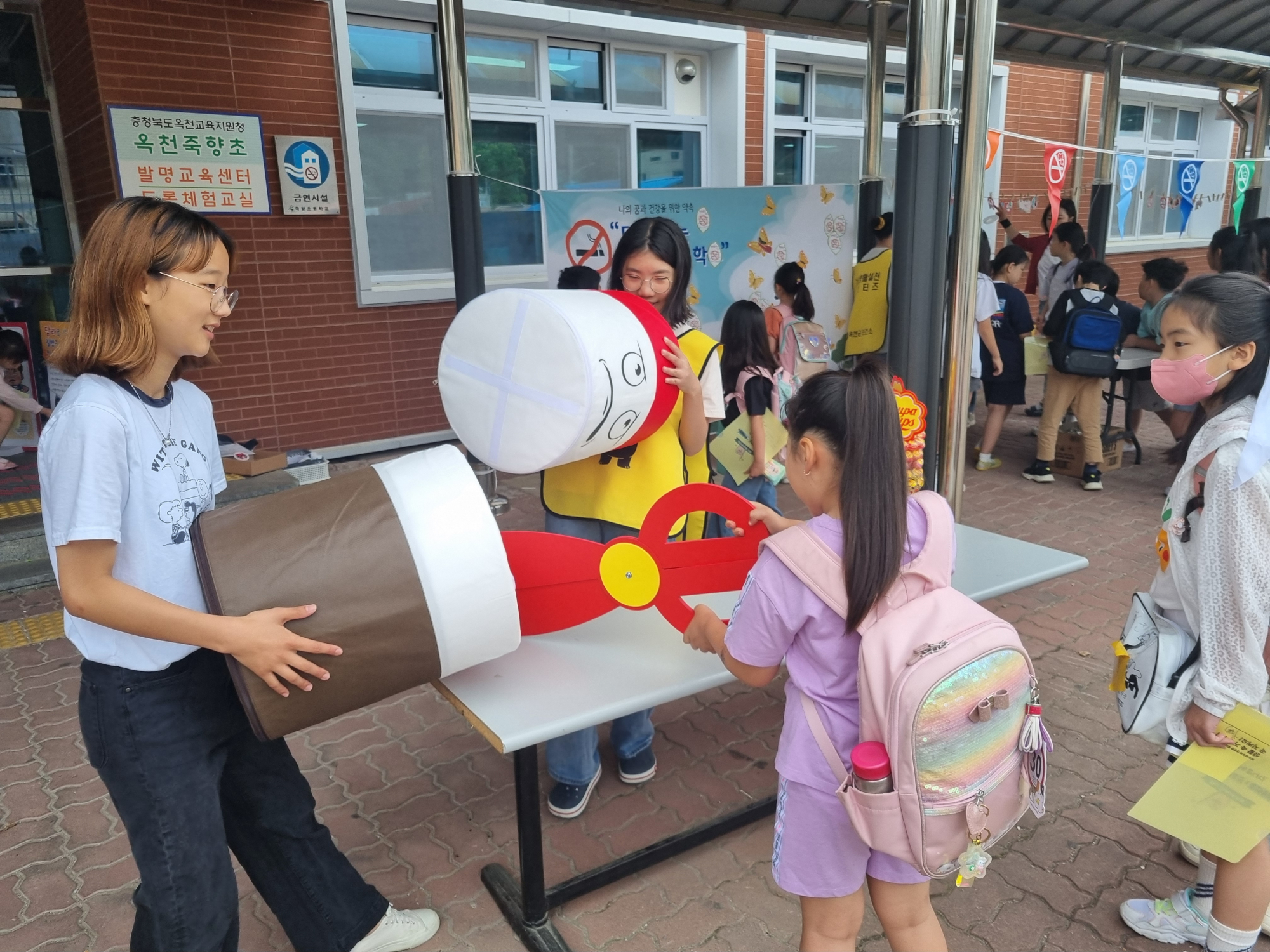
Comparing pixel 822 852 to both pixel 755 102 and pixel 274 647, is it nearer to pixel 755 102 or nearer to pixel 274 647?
pixel 274 647

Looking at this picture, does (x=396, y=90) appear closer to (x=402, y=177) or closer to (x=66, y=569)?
(x=402, y=177)

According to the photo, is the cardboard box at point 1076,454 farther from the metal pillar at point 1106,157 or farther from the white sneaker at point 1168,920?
the white sneaker at point 1168,920

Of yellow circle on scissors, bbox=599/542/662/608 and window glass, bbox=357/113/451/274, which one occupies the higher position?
window glass, bbox=357/113/451/274

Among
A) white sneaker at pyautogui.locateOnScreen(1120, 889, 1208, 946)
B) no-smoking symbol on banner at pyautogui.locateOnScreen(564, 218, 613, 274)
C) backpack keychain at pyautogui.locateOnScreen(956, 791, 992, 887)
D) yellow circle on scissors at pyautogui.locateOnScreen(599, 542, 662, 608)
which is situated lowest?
white sneaker at pyautogui.locateOnScreen(1120, 889, 1208, 946)

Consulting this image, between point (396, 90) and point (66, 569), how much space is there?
19.8 feet

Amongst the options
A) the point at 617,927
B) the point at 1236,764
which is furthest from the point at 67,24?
the point at 1236,764

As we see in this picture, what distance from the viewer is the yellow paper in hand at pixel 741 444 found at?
13.0 ft

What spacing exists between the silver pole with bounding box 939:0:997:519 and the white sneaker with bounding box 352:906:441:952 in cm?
218

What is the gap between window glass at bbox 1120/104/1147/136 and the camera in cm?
1188

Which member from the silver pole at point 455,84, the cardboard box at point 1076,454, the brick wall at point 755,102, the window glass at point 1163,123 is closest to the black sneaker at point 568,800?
the silver pole at point 455,84

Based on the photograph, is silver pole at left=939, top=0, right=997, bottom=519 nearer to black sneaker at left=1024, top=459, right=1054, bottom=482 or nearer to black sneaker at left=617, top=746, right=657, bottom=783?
black sneaker at left=617, top=746, right=657, bottom=783

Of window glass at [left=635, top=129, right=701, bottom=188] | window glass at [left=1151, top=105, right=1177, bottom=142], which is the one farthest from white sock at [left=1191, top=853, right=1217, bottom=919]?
window glass at [left=1151, top=105, right=1177, bottom=142]

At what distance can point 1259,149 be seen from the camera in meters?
7.71

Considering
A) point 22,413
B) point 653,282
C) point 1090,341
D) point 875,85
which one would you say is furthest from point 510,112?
point 653,282
